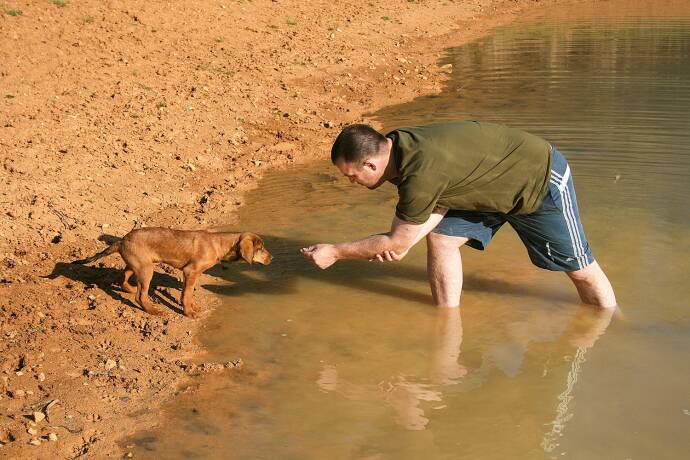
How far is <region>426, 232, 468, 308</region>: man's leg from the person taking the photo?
6.71 meters

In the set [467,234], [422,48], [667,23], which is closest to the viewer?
[467,234]

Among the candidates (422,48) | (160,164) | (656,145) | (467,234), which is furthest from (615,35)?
(467,234)

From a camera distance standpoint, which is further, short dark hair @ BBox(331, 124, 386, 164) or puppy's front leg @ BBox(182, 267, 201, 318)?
puppy's front leg @ BBox(182, 267, 201, 318)

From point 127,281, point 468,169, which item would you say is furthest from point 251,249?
point 468,169

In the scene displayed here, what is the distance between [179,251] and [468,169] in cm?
238

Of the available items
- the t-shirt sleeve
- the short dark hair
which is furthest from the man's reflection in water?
the short dark hair

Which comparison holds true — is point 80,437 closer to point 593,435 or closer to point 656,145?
point 593,435

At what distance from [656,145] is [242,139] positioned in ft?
16.8

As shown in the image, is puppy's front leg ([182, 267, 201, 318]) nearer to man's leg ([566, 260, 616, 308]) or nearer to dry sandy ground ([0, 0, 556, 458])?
dry sandy ground ([0, 0, 556, 458])

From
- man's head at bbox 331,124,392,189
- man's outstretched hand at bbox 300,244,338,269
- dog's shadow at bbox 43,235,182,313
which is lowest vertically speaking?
dog's shadow at bbox 43,235,182,313

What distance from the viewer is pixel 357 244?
250 inches

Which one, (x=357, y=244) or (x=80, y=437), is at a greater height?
(x=357, y=244)

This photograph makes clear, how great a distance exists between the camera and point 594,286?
22.2 feet

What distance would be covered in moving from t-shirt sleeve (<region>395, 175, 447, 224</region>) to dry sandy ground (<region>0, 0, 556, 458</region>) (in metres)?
1.68
